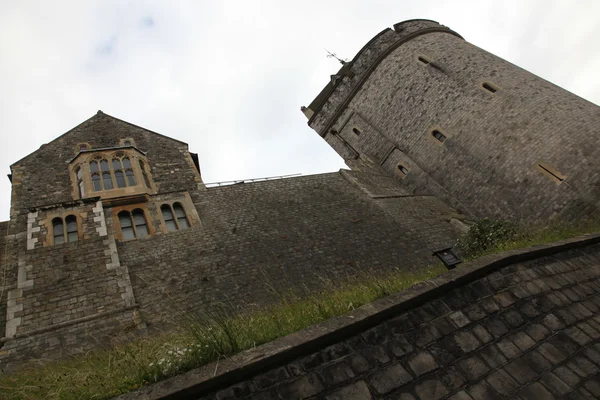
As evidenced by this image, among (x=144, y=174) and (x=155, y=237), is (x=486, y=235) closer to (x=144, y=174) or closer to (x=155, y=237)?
(x=155, y=237)

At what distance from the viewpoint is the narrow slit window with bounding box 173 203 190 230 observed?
12.2m

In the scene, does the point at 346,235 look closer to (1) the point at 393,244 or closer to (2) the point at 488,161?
(1) the point at 393,244

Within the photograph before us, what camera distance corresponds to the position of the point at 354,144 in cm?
2145

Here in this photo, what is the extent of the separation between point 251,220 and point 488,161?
970cm

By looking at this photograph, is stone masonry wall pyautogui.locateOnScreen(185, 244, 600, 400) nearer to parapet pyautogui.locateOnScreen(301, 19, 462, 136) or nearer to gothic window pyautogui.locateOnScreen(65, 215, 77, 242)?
gothic window pyautogui.locateOnScreen(65, 215, 77, 242)

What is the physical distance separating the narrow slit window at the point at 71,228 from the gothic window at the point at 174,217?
248 cm

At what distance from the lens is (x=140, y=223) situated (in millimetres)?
11836

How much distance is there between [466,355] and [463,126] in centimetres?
1430

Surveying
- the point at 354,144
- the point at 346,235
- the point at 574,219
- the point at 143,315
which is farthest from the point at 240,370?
the point at 354,144

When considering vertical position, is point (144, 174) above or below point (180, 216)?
above

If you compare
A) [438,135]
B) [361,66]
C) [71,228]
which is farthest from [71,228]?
[361,66]

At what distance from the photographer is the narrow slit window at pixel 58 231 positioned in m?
10.5

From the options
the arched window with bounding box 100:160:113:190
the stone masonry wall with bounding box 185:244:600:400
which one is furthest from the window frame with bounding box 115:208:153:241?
the stone masonry wall with bounding box 185:244:600:400

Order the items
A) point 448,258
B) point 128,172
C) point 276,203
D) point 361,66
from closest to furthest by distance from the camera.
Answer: point 448,258 < point 128,172 < point 276,203 < point 361,66
